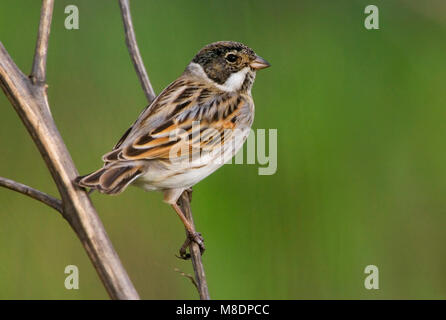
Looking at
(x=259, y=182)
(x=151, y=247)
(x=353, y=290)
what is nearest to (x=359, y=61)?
(x=259, y=182)

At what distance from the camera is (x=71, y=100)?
189 inches

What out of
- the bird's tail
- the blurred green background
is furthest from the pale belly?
the blurred green background

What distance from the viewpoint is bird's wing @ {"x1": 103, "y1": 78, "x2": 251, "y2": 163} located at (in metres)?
3.43

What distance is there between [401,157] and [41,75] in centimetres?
314

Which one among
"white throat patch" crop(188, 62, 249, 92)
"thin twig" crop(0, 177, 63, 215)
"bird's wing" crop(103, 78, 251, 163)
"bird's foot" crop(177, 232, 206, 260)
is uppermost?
"white throat patch" crop(188, 62, 249, 92)

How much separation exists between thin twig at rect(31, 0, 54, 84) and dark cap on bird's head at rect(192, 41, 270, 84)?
4.67 ft

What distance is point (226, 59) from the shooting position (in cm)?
398

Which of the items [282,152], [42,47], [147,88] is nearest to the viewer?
[42,47]

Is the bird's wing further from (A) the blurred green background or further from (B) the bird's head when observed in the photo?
(A) the blurred green background

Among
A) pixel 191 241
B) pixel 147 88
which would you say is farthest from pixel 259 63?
pixel 191 241

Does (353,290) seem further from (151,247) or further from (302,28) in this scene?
(302,28)

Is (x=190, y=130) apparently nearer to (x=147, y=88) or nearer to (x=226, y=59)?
(x=147, y=88)

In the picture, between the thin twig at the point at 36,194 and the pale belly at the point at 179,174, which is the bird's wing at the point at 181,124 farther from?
the thin twig at the point at 36,194

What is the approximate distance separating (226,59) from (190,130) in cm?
58
